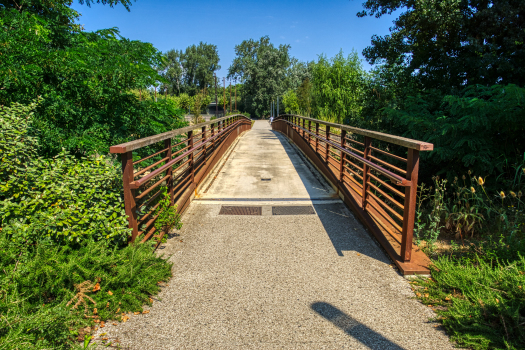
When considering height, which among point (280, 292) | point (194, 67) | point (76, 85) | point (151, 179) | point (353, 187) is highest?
point (194, 67)

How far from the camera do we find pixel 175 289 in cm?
355

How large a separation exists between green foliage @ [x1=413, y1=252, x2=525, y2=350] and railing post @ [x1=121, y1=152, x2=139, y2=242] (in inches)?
117

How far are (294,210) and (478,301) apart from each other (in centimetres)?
350

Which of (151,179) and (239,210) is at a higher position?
(151,179)

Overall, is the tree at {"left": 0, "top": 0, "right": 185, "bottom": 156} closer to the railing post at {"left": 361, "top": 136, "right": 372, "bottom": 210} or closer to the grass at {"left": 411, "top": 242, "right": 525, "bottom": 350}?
the railing post at {"left": 361, "top": 136, "right": 372, "bottom": 210}

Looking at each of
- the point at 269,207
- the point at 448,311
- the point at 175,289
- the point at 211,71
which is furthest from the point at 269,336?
the point at 211,71

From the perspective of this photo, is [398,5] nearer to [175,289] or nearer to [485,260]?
[485,260]

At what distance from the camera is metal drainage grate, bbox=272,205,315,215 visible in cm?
600

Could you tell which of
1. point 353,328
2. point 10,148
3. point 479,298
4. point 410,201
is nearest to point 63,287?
point 10,148

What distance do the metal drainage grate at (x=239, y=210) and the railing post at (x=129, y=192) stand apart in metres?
2.23

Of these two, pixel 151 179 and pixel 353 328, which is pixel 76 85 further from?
pixel 353 328

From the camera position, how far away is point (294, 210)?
617 centimetres

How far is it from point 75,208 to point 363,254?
10.6ft

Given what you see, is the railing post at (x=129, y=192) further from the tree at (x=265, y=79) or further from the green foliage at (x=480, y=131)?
the tree at (x=265, y=79)
